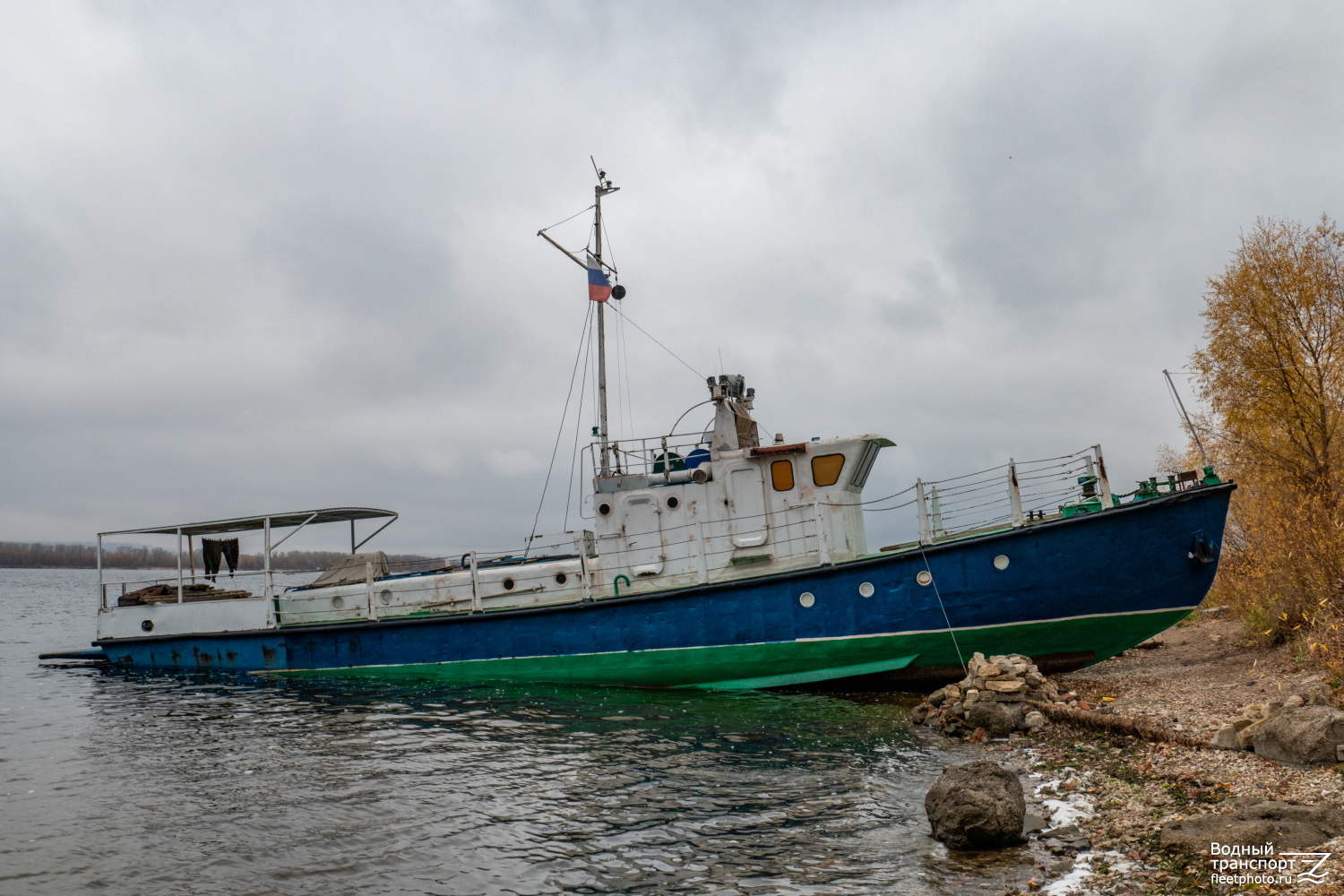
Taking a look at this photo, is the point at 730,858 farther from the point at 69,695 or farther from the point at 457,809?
the point at 69,695

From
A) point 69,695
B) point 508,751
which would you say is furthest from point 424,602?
point 69,695

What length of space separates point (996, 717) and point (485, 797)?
268 inches

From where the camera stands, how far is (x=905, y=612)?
13180 mm

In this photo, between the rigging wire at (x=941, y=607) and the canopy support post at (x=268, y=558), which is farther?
the canopy support post at (x=268, y=558)

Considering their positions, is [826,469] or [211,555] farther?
[211,555]

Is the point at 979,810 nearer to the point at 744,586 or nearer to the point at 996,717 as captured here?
the point at 996,717

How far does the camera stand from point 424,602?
1730 centimetres

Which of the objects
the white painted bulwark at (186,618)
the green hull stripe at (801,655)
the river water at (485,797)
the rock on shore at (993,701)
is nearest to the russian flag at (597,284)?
the green hull stripe at (801,655)

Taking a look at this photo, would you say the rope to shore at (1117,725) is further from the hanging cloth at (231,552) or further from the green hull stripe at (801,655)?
the hanging cloth at (231,552)

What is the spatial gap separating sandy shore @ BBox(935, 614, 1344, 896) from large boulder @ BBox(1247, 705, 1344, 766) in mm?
149

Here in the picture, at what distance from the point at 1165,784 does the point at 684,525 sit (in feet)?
29.8

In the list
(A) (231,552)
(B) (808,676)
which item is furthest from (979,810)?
(A) (231,552)

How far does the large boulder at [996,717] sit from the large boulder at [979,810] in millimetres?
3695

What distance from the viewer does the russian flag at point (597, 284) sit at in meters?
17.3
